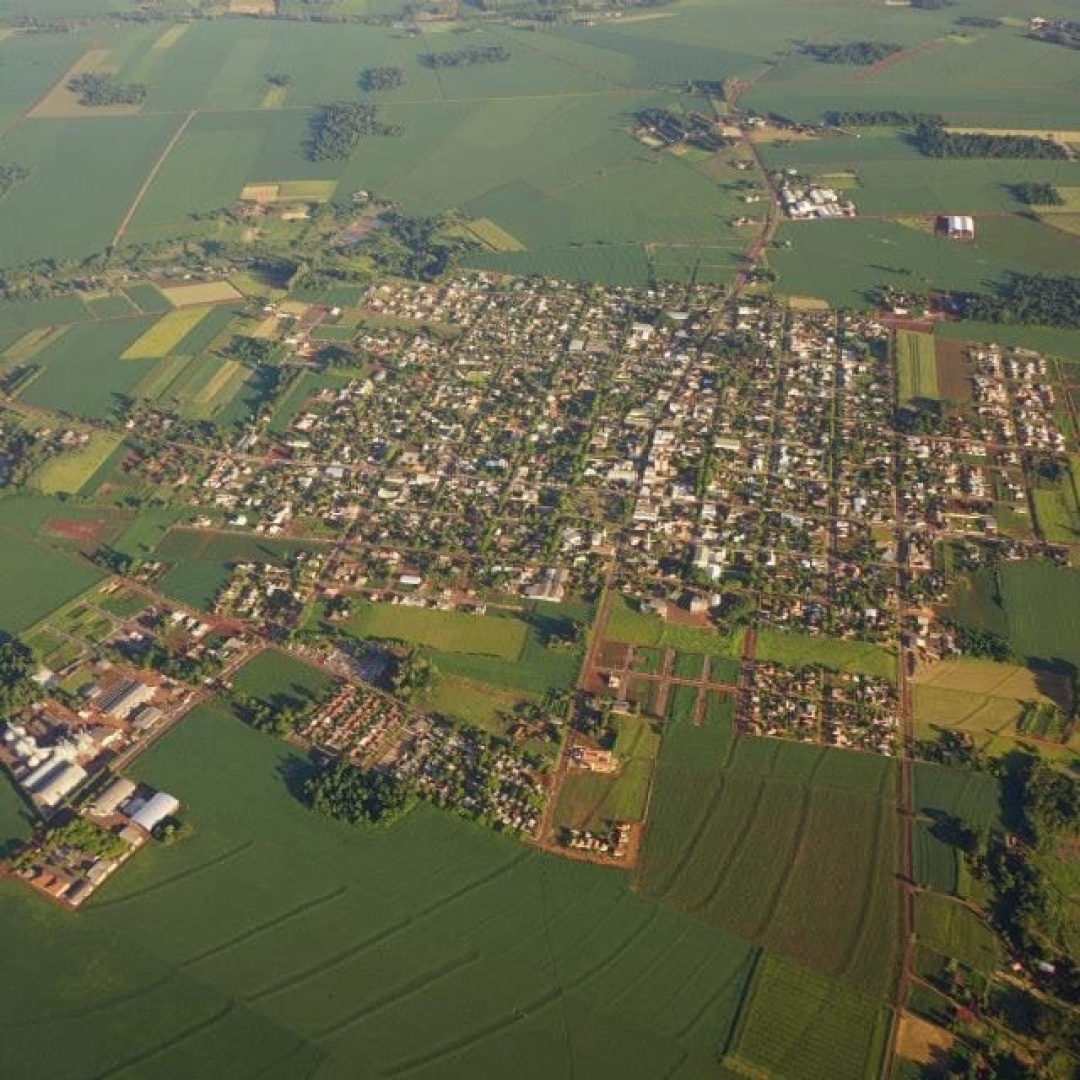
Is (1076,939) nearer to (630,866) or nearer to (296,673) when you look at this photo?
(630,866)

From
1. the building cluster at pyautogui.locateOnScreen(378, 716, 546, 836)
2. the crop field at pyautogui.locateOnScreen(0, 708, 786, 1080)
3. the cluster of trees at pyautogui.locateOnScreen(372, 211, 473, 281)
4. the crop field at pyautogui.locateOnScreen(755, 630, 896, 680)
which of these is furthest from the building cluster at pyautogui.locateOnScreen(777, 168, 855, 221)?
the crop field at pyautogui.locateOnScreen(0, 708, 786, 1080)

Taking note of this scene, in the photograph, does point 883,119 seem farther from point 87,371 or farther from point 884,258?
point 87,371

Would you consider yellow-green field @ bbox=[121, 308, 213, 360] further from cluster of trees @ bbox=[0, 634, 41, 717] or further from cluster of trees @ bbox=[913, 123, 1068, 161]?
cluster of trees @ bbox=[913, 123, 1068, 161]

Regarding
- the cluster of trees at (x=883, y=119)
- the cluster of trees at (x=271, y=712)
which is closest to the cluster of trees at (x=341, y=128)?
the cluster of trees at (x=883, y=119)

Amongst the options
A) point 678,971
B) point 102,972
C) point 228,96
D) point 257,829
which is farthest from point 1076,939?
point 228,96

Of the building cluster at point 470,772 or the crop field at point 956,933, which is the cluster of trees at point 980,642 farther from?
the building cluster at point 470,772

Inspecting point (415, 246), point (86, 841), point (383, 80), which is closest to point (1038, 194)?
point (415, 246)
